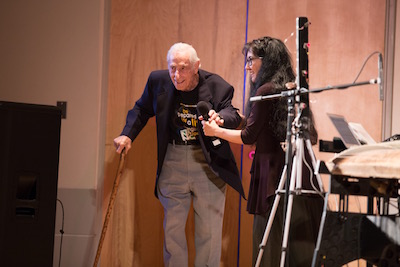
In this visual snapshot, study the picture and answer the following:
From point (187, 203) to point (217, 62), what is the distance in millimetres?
1227

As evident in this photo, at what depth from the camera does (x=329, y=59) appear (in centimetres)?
419

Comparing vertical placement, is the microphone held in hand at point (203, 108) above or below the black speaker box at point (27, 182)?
above

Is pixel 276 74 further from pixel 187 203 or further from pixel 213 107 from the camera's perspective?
pixel 187 203

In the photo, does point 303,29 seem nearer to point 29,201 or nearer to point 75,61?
point 29,201

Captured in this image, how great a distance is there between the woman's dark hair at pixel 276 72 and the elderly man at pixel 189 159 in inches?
16.0

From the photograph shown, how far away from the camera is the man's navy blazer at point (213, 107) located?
3.50 m

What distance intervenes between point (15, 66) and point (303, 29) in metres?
2.44

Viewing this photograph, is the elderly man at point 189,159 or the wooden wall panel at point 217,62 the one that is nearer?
the elderly man at point 189,159

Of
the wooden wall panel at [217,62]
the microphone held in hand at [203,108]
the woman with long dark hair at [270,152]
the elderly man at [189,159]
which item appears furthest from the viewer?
the wooden wall panel at [217,62]

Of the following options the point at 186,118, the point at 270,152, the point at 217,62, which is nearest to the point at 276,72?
the point at 270,152

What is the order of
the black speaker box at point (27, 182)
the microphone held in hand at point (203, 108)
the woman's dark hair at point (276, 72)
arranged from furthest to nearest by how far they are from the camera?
the microphone held in hand at point (203, 108)
the woman's dark hair at point (276, 72)
the black speaker box at point (27, 182)

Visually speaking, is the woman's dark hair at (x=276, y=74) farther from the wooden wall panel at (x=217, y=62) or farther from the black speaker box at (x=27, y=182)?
the black speaker box at (x=27, y=182)

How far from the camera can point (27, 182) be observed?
275cm

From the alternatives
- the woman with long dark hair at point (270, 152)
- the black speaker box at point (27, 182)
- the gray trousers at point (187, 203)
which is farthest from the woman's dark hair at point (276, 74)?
the black speaker box at point (27, 182)
